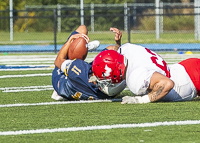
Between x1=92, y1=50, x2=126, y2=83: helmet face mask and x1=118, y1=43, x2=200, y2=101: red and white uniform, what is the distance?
0.42ft

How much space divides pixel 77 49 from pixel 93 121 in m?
2.03

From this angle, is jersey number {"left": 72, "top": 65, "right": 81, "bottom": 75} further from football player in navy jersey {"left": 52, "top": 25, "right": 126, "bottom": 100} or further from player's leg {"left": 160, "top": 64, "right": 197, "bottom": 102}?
player's leg {"left": 160, "top": 64, "right": 197, "bottom": 102}

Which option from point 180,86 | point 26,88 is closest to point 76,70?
point 180,86

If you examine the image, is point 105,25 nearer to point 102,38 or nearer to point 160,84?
point 102,38

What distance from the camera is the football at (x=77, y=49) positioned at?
6.62m

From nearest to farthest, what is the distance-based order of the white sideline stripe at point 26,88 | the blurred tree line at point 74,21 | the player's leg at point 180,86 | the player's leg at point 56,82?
1. the player's leg at point 180,86
2. the player's leg at point 56,82
3. the white sideline stripe at point 26,88
4. the blurred tree line at point 74,21

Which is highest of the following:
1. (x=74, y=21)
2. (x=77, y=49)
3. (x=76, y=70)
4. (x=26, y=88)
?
(x=74, y=21)

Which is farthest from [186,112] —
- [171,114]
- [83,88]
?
[83,88]

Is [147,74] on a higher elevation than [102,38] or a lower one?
higher

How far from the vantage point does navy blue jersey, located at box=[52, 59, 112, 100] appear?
6012mm

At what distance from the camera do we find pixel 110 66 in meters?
5.38

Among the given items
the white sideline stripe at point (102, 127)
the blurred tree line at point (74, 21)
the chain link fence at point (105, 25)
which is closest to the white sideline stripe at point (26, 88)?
the white sideline stripe at point (102, 127)

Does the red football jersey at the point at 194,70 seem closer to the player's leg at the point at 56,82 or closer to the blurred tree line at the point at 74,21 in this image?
the player's leg at the point at 56,82

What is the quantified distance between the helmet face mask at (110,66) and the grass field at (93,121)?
39cm
